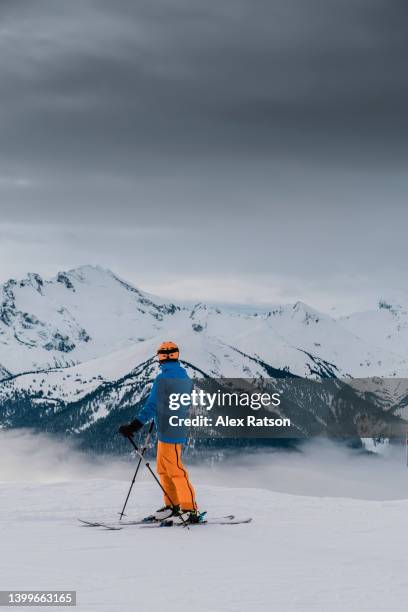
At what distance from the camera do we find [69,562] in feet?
38.0

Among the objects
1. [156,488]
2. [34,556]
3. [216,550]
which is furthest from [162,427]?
[156,488]

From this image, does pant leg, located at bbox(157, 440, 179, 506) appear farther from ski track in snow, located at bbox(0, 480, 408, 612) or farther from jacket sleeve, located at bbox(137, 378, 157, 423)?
ski track in snow, located at bbox(0, 480, 408, 612)

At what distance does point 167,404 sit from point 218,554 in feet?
11.4

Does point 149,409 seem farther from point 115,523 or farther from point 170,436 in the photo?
point 115,523

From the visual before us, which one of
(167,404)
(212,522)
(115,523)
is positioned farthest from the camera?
(212,522)

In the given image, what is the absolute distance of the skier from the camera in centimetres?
1553

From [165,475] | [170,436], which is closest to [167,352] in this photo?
[170,436]

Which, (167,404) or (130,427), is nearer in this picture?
(130,427)

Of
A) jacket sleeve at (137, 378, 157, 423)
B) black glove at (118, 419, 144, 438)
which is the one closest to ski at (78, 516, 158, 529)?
black glove at (118, 419, 144, 438)

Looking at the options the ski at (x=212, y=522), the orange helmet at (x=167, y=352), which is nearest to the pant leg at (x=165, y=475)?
the ski at (x=212, y=522)

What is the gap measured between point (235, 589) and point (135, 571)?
147cm

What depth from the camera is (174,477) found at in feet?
51.5

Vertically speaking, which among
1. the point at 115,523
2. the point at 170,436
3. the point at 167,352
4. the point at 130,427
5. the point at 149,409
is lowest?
the point at 115,523

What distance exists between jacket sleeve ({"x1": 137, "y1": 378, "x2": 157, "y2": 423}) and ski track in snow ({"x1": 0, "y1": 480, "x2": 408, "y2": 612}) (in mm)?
1836
